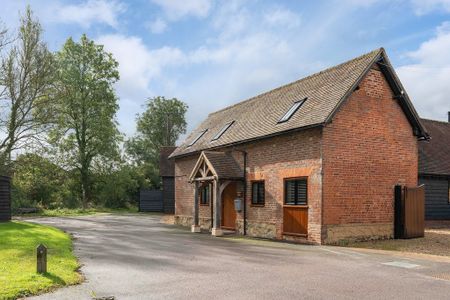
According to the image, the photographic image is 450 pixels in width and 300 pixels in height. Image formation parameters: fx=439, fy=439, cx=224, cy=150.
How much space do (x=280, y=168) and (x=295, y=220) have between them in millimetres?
2206

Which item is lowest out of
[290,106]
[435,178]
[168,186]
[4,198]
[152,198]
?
[152,198]

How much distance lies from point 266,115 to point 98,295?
46.2 feet

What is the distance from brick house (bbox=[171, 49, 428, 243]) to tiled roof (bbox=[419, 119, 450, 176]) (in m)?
5.80

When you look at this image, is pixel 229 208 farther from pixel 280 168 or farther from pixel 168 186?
pixel 168 186

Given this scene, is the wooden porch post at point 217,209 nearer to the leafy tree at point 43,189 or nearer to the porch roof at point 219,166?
the porch roof at point 219,166

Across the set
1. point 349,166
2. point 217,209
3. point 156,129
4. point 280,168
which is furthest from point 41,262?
point 156,129

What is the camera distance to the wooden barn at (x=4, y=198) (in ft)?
73.4

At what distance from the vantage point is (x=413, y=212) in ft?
57.1

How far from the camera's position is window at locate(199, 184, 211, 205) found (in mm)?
23878

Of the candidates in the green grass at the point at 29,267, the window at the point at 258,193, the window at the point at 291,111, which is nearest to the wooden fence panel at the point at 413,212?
the window at the point at 291,111

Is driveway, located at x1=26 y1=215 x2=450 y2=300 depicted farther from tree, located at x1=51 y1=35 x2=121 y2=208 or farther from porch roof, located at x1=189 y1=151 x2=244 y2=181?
tree, located at x1=51 y1=35 x2=121 y2=208

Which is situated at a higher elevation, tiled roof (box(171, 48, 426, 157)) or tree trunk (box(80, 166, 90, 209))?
tiled roof (box(171, 48, 426, 157))

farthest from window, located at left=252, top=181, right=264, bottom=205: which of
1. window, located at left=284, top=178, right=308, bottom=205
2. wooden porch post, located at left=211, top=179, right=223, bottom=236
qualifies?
window, located at left=284, top=178, right=308, bottom=205

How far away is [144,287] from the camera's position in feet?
28.2
